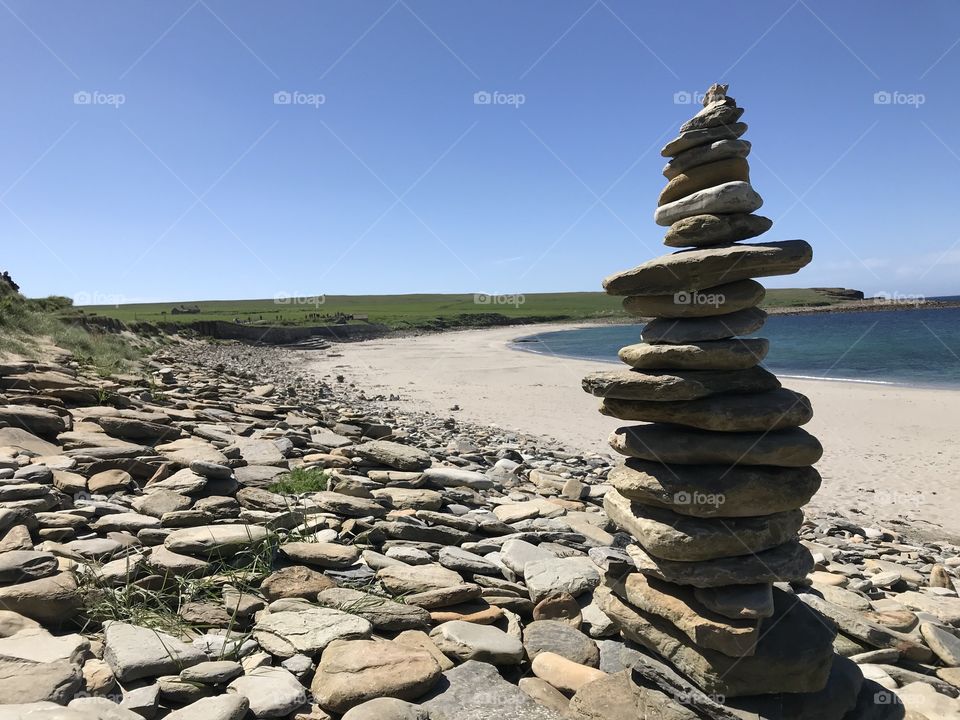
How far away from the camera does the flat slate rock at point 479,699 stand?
4.37 meters

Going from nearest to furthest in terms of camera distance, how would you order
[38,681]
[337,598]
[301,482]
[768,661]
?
[38,681]
[768,661]
[337,598]
[301,482]

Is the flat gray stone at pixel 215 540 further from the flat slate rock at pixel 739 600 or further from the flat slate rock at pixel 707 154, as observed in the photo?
the flat slate rock at pixel 707 154

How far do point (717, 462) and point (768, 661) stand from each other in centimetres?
149

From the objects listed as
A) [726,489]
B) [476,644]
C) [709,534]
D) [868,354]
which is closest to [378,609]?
[476,644]

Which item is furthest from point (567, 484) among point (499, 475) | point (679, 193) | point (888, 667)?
point (679, 193)

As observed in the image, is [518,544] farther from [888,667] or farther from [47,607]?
[47,607]

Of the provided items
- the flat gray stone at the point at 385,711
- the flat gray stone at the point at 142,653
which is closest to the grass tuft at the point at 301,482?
the flat gray stone at the point at 142,653

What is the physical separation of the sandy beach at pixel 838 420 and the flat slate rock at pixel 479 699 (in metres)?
11.5

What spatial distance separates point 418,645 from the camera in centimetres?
509

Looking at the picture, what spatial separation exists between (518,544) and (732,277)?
13.4ft

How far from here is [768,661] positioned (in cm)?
454

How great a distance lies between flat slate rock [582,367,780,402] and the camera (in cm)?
492

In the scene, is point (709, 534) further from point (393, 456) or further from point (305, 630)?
point (393, 456)

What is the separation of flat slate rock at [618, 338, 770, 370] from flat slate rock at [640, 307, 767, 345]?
0.07 meters
